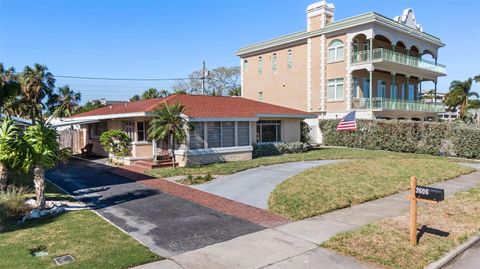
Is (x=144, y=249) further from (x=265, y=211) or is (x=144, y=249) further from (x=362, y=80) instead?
(x=362, y=80)

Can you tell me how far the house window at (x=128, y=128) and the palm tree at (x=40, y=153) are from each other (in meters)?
11.2

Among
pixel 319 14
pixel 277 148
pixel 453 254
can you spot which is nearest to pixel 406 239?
pixel 453 254

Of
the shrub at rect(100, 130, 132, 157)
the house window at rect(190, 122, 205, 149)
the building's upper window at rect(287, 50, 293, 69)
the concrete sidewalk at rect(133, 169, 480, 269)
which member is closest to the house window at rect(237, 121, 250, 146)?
the house window at rect(190, 122, 205, 149)

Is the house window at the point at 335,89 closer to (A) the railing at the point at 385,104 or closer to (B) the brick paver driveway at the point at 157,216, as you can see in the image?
(A) the railing at the point at 385,104

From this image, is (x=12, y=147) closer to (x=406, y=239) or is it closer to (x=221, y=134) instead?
(x=406, y=239)

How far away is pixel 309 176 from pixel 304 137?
525 inches

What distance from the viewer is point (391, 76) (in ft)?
115

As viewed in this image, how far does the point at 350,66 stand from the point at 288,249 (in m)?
26.9

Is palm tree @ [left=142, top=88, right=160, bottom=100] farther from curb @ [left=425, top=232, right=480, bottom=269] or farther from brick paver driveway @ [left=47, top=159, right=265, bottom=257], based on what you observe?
curb @ [left=425, top=232, right=480, bottom=269]

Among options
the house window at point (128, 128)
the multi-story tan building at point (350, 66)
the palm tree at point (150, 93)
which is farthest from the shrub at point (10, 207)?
the palm tree at point (150, 93)

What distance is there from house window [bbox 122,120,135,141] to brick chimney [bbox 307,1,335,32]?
2022 centimetres

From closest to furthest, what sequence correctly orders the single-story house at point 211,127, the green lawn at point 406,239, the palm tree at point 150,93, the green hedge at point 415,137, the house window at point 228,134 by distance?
the green lawn at point 406,239 → the single-story house at point 211,127 → the house window at point 228,134 → the green hedge at point 415,137 → the palm tree at point 150,93

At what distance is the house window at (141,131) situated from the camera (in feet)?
68.8

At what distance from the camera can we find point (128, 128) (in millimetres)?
22047
